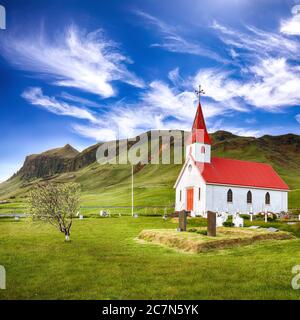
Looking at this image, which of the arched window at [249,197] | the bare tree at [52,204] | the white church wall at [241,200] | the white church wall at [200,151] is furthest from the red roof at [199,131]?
the bare tree at [52,204]

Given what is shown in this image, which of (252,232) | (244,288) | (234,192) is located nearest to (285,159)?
(234,192)

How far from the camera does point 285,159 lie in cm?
16150

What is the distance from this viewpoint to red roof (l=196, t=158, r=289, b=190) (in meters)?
47.1

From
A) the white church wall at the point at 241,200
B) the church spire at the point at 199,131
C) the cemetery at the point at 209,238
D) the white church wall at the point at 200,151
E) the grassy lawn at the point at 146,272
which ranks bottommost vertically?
the grassy lawn at the point at 146,272

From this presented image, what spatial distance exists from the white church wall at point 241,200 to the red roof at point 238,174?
30.7 inches

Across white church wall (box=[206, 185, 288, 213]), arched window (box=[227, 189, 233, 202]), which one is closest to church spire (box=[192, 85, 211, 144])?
white church wall (box=[206, 185, 288, 213])

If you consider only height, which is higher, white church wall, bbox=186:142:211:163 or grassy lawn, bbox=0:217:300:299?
white church wall, bbox=186:142:211:163

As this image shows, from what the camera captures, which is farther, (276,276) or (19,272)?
(19,272)

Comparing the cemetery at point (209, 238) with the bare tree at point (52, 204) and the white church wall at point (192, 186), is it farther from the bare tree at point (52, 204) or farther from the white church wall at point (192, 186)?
the white church wall at point (192, 186)

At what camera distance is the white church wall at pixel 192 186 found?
151ft

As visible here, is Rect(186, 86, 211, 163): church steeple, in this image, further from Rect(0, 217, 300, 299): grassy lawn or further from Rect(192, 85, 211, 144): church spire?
Rect(0, 217, 300, 299): grassy lawn
